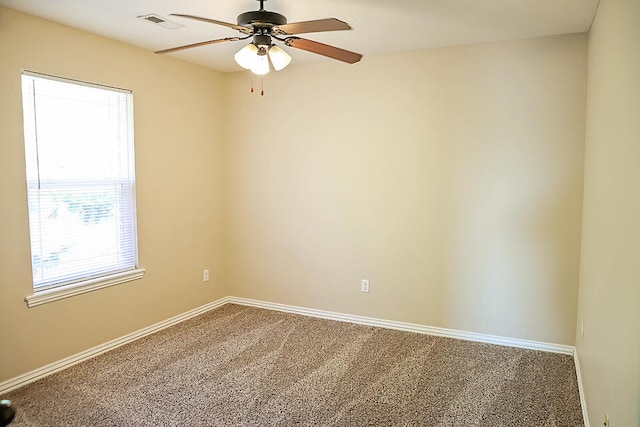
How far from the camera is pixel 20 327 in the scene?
116 inches

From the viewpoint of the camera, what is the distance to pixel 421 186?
390 cm

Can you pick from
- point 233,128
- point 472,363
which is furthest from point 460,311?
point 233,128

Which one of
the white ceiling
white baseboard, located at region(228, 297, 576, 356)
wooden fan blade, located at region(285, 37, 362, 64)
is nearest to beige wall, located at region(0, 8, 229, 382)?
the white ceiling

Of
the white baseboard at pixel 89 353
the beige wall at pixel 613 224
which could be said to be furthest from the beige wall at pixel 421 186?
the white baseboard at pixel 89 353

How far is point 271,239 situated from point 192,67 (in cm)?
187

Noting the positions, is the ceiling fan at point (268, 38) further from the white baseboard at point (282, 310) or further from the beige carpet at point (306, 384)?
the white baseboard at point (282, 310)

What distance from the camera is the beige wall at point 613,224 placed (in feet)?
5.16

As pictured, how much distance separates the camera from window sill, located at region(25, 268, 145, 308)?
3043mm

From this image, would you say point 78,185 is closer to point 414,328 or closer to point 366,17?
point 366,17

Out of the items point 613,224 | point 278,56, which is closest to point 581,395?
point 613,224

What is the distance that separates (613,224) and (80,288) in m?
3.44

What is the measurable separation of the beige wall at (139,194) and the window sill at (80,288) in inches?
1.8

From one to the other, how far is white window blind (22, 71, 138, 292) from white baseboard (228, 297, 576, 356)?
1478 millimetres

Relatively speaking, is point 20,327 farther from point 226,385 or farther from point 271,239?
point 271,239
